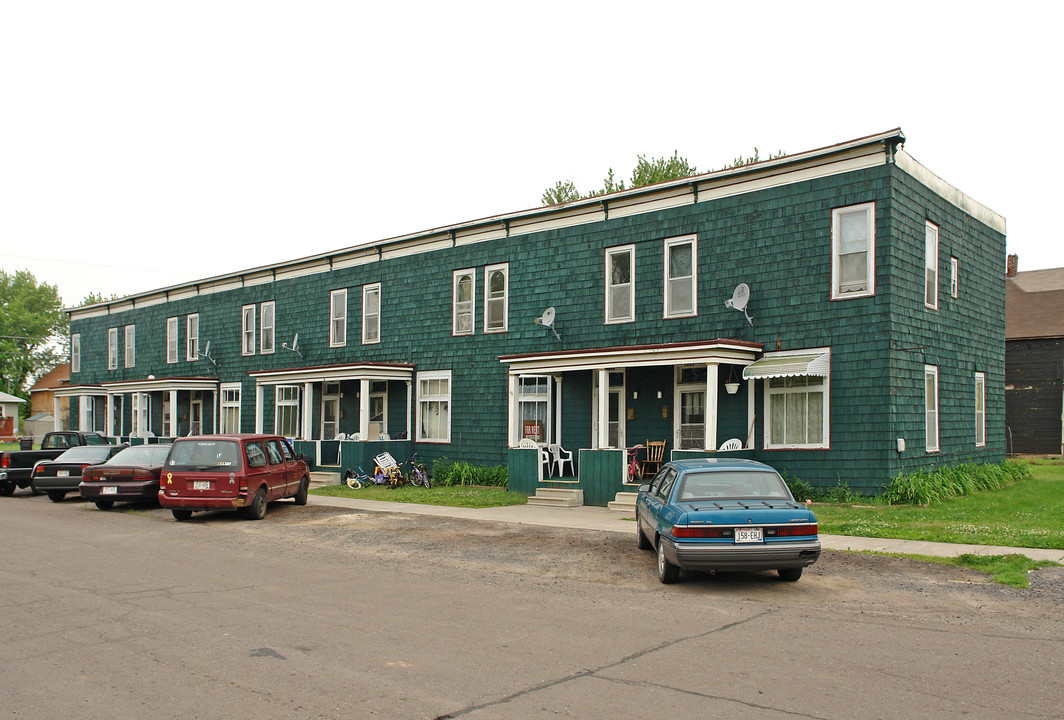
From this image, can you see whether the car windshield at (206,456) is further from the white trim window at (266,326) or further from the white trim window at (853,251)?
the white trim window at (266,326)

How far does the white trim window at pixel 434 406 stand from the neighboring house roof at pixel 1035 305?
18730 mm

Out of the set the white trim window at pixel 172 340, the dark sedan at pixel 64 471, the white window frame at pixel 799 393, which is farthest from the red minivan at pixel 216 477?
the white trim window at pixel 172 340

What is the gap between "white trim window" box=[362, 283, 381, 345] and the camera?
2844 cm

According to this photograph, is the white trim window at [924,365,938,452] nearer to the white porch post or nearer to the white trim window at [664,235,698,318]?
the white trim window at [664,235,698,318]

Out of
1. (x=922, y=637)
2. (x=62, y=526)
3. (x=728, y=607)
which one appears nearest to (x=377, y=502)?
(x=62, y=526)

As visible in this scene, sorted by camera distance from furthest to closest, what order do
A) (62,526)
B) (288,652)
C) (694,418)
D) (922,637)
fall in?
(694,418)
(62,526)
(922,637)
(288,652)

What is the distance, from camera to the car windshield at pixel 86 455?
21.6 metres

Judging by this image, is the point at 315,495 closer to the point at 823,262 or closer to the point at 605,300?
the point at 605,300

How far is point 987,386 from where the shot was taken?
22.7 m

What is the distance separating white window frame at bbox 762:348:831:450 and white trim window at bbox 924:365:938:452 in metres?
2.56

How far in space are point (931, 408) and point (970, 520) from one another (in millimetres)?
4801

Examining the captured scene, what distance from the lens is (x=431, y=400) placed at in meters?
26.3

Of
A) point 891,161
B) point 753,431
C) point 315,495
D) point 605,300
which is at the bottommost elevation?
point 315,495

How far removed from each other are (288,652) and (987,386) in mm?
20957
